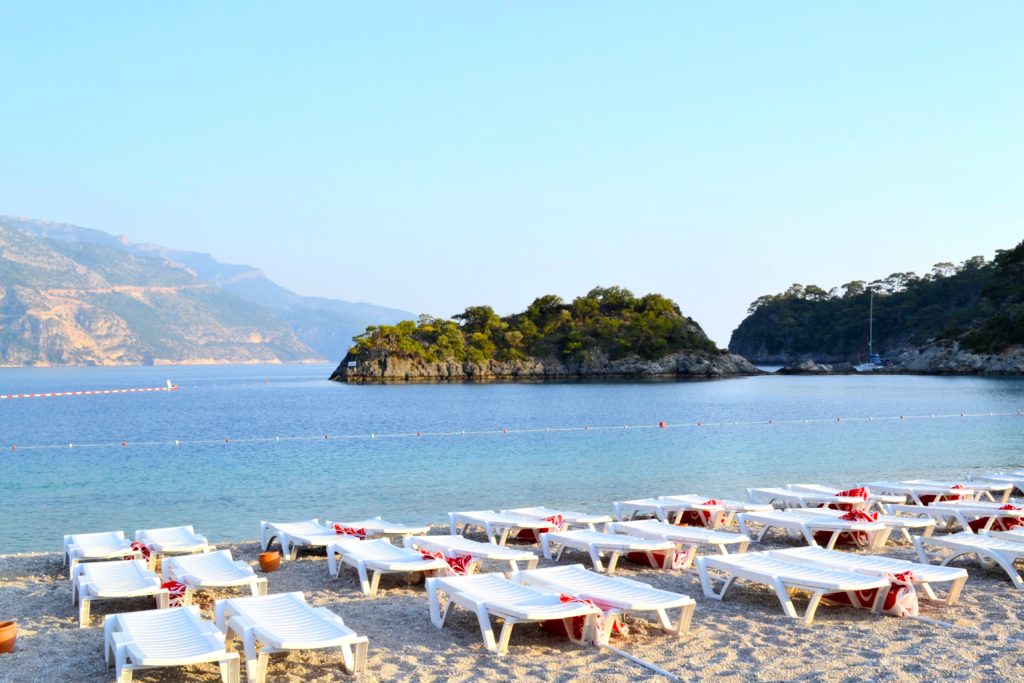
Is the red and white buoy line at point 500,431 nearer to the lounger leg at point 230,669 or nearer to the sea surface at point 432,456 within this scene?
the sea surface at point 432,456

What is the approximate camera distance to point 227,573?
24.4 feet

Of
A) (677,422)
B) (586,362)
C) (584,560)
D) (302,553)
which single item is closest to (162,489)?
(302,553)

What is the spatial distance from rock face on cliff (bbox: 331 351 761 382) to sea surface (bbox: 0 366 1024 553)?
4162 centimetres

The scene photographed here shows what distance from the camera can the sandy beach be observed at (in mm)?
5660

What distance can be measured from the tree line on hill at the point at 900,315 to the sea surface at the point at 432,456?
131 ft

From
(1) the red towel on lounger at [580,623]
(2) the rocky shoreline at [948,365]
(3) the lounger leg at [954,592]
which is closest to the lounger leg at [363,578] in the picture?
(1) the red towel on lounger at [580,623]

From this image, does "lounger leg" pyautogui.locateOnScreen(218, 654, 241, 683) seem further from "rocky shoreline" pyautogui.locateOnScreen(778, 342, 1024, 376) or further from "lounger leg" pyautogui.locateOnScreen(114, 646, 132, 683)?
"rocky shoreline" pyautogui.locateOnScreen(778, 342, 1024, 376)

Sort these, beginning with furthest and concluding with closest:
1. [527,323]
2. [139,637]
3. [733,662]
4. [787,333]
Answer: [787,333] < [527,323] < [733,662] < [139,637]

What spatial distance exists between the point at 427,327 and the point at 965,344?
2097 inches

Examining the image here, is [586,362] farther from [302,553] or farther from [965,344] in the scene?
[302,553]

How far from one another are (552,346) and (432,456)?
256 feet

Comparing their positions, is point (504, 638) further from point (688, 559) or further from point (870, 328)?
point (870, 328)

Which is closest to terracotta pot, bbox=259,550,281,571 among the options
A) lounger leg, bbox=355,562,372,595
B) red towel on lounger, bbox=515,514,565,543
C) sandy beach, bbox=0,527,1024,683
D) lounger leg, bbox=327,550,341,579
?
lounger leg, bbox=327,550,341,579

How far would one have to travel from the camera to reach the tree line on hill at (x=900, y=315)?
84.4 m
